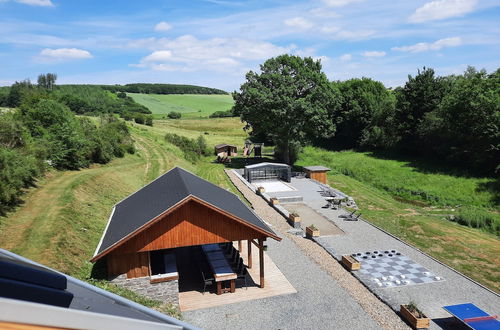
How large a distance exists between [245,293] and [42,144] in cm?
1976

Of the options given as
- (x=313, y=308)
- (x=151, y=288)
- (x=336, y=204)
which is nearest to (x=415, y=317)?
(x=313, y=308)

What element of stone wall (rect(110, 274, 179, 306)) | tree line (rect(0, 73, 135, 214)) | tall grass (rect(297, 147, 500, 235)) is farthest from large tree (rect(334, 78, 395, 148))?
stone wall (rect(110, 274, 179, 306))

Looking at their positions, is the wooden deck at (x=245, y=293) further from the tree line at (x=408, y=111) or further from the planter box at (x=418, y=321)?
the tree line at (x=408, y=111)

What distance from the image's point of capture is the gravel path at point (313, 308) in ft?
36.3

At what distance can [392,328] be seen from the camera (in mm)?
10938

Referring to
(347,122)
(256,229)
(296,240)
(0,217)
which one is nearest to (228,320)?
(256,229)

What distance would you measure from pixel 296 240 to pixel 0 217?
1405 cm

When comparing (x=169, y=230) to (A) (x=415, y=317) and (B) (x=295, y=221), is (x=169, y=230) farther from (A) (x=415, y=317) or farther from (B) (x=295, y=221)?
(B) (x=295, y=221)

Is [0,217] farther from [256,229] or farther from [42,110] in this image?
[42,110]

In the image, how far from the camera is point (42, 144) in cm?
2427

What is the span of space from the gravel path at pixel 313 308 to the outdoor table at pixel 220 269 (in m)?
0.87

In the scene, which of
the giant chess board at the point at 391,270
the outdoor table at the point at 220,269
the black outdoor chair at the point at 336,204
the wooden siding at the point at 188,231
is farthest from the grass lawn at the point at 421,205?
the wooden siding at the point at 188,231

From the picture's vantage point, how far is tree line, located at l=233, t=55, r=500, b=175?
35.2 meters

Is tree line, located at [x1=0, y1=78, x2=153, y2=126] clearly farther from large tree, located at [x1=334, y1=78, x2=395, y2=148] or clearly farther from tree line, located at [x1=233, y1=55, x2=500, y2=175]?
large tree, located at [x1=334, y1=78, x2=395, y2=148]
